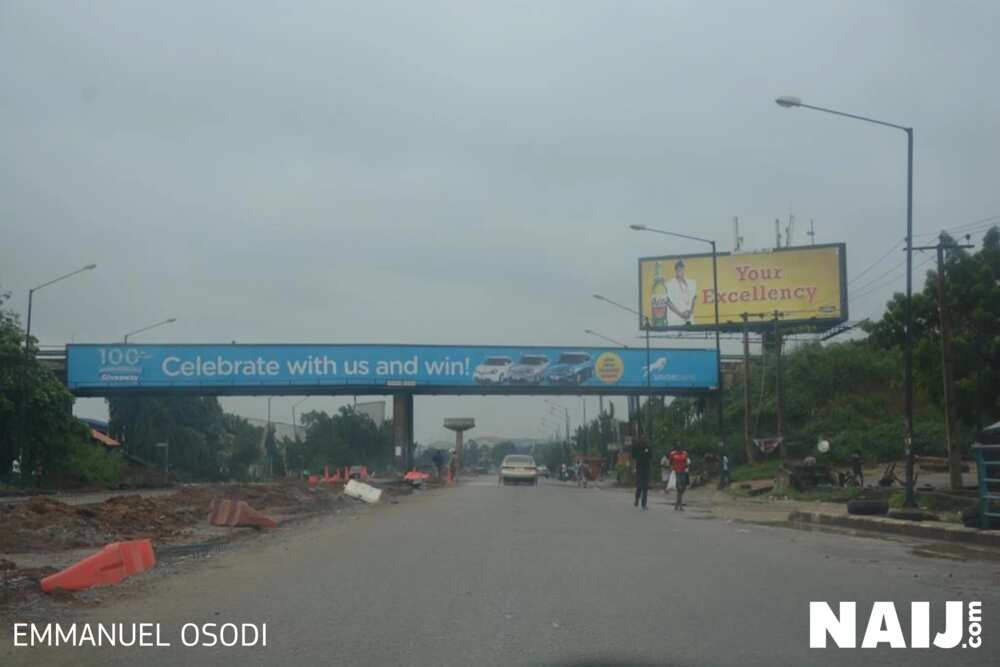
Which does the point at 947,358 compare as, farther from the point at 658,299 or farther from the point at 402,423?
the point at 402,423

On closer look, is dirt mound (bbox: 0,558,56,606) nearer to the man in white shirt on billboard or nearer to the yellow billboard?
the yellow billboard

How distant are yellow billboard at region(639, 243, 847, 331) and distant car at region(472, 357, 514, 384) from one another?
836 cm

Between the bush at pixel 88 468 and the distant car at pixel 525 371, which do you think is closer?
the bush at pixel 88 468

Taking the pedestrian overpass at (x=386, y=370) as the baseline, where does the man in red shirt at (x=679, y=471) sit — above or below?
below

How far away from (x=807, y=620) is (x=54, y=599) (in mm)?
7117

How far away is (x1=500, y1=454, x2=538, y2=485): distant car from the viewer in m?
58.3

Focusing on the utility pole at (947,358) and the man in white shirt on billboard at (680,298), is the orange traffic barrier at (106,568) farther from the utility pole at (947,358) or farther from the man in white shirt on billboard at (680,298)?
the man in white shirt on billboard at (680,298)

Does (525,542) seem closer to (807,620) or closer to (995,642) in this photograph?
(807,620)

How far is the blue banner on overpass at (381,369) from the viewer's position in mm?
57844

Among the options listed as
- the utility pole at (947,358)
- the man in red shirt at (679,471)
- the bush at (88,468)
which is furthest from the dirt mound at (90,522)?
the bush at (88,468)

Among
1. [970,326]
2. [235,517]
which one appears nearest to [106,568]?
[235,517]

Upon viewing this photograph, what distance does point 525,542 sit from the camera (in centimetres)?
1697

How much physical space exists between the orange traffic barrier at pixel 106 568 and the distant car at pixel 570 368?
4843cm

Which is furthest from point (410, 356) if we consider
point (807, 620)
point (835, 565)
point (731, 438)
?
point (807, 620)
